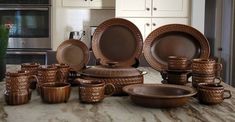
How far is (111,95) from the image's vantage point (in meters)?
1.27

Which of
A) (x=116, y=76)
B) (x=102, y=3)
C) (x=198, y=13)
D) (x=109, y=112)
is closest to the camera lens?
(x=109, y=112)

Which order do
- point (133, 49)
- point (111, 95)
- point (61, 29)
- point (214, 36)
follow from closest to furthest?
point (111, 95), point (133, 49), point (61, 29), point (214, 36)

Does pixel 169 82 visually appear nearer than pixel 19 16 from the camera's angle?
Yes

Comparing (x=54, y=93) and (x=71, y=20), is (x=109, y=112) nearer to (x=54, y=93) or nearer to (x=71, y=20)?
(x=54, y=93)

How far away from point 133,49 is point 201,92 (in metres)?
0.54

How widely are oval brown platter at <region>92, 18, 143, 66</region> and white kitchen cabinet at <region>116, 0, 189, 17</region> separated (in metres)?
1.84

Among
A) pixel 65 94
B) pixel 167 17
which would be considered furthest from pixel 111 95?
pixel 167 17

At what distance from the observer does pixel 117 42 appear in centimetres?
162

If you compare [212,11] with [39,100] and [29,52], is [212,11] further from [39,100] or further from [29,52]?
[39,100]

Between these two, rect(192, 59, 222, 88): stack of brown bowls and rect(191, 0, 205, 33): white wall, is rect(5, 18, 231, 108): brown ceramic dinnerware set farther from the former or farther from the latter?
rect(191, 0, 205, 33): white wall

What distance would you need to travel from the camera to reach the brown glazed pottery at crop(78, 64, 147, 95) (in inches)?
49.1

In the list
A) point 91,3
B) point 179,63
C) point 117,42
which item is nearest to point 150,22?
point 91,3

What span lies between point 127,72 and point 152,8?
229 cm

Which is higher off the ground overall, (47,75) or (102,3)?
(102,3)
